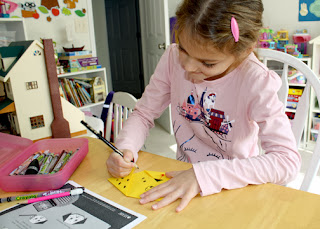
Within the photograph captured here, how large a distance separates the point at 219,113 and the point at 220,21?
306mm

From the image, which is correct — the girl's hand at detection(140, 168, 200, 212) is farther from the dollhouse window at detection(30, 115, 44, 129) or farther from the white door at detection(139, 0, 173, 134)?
the white door at detection(139, 0, 173, 134)

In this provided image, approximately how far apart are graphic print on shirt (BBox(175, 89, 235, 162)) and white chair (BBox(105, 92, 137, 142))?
48 centimetres

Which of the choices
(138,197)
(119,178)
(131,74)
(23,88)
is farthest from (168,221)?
(131,74)

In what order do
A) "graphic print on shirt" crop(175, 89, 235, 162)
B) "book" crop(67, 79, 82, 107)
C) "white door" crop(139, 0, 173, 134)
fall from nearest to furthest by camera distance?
"graphic print on shirt" crop(175, 89, 235, 162)
"book" crop(67, 79, 82, 107)
"white door" crop(139, 0, 173, 134)

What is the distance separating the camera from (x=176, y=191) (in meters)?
0.62

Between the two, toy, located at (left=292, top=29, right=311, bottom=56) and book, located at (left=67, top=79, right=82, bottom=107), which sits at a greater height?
toy, located at (left=292, top=29, right=311, bottom=56)

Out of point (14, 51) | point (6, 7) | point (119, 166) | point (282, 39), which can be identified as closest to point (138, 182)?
point (119, 166)

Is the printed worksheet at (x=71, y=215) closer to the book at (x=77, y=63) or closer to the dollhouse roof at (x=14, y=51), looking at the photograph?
the dollhouse roof at (x=14, y=51)

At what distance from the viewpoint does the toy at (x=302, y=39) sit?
2.76 m

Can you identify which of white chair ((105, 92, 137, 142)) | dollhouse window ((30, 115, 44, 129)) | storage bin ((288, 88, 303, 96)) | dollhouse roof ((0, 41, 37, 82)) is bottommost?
storage bin ((288, 88, 303, 96))

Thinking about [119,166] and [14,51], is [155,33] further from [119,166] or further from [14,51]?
[119,166]

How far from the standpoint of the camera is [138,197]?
2.07ft

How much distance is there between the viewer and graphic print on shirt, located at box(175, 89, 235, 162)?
34.3 inches

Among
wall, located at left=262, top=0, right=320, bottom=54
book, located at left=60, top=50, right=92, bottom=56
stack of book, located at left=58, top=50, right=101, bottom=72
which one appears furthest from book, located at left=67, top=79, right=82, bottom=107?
wall, located at left=262, top=0, right=320, bottom=54
